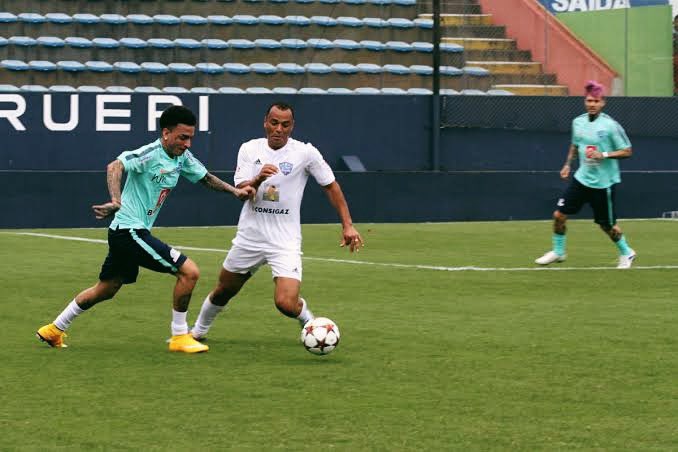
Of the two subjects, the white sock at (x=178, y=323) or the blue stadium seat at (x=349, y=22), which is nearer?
the white sock at (x=178, y=323)

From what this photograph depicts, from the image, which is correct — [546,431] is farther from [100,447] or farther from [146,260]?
[146,260]

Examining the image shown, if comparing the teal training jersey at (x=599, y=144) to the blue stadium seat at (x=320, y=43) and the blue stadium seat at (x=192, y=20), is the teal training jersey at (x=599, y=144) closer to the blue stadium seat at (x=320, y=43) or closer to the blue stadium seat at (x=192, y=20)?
the blue stadium seat at (x=320, y=43)

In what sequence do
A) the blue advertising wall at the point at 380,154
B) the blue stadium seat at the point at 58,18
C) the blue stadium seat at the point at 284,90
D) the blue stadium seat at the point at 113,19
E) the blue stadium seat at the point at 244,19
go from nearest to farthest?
the blue advertising wall at the point at 380,154
the blue stadium seat at the point at 284,90
the blue stadium seat at the point at 58,18
the blue stadium seat at the point at 113,19
the blue stadium seat at the point at 244,19

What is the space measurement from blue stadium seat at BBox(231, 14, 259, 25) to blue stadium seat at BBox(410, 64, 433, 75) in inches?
114

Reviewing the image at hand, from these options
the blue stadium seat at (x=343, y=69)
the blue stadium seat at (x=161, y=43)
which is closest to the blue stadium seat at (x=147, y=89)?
the blue stadium seat at (x=161, y=43)

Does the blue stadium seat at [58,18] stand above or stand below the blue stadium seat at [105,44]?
above

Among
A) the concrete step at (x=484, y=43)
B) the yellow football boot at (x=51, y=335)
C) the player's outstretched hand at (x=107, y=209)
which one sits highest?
the concrete step at (x=484, y=43)

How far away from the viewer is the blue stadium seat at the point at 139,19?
2464 centimetres

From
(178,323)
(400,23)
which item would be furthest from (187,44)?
(178,323)

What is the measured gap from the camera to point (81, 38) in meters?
24.3

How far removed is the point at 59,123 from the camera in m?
22.4

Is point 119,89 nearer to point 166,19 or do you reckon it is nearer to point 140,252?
point 166,19

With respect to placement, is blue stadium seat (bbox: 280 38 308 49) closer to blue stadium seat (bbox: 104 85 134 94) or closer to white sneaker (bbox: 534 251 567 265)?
blue stadium seat (bbox: 104 85 134 94)

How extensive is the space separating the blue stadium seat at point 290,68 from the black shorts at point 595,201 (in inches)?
374
